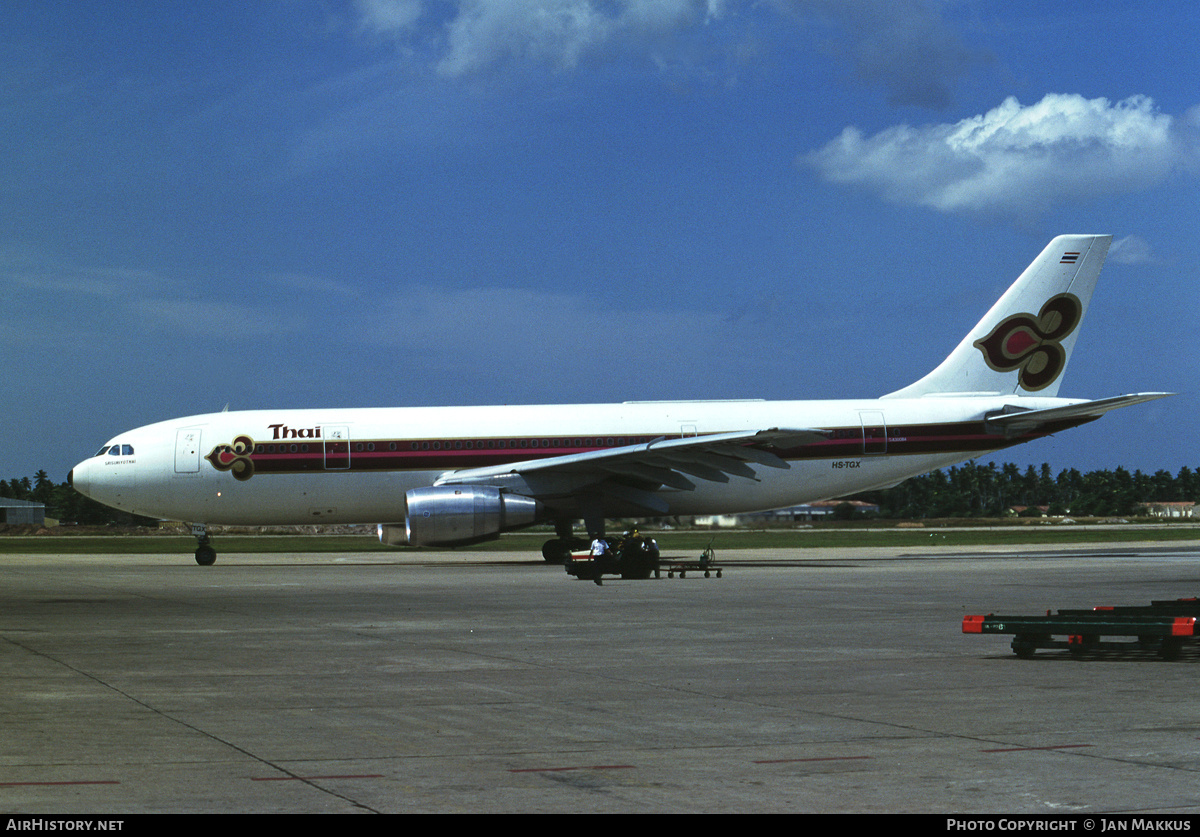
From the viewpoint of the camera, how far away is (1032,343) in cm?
3391

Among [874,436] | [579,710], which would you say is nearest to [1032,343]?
[874,436]

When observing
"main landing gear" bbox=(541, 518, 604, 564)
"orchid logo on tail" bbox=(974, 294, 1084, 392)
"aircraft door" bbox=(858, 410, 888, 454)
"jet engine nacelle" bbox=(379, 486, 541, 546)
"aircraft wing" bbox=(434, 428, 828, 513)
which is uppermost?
"orchid logo on tail" bbox=(974, 294, 1084, 392)

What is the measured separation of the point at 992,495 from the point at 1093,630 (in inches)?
5012

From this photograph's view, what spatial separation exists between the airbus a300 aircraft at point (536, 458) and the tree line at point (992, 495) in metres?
36.7

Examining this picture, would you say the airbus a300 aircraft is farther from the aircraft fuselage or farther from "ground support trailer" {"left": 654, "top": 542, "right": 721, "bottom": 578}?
"ground support trailer" {"left": 654, "top": 542, "right": 721, "bottom": 578}

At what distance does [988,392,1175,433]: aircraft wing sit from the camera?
102ft

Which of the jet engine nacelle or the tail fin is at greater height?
the tail fin

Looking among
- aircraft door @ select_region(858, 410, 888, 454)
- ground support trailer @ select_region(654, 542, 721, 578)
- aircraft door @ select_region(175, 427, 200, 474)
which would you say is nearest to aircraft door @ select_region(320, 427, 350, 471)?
aircraft door @ select_region(175, 427, 200, 474)

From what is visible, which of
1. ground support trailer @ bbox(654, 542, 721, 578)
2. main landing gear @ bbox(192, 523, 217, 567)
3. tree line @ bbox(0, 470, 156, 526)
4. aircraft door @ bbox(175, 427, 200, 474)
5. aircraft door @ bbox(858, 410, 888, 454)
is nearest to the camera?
ground support trailer @ bbox(654, 542, 721, 578)

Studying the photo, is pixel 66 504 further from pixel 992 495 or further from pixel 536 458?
pixel 992 495

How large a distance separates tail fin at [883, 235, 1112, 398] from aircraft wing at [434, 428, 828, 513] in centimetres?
620

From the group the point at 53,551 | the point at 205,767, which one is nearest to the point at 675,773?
the point at 205,767
